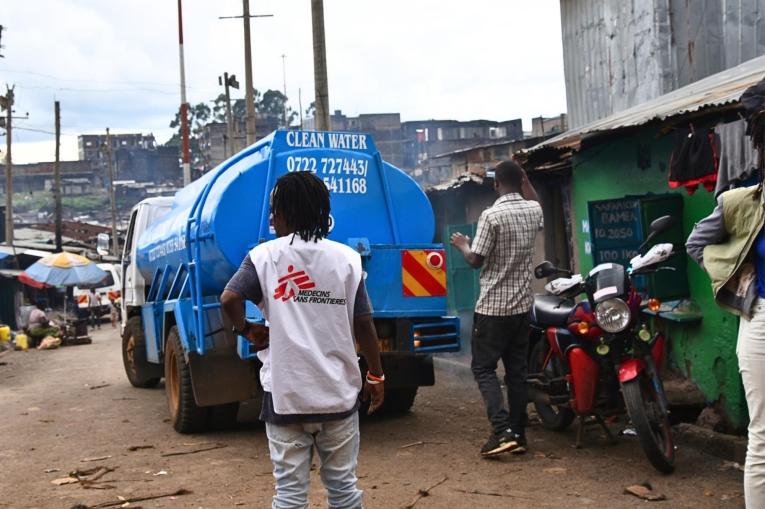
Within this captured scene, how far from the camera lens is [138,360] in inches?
470

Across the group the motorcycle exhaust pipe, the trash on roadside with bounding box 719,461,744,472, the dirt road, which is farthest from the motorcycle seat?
the trash on roadside with bounding box 719,461,744,472

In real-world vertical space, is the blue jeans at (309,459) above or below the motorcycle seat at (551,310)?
below

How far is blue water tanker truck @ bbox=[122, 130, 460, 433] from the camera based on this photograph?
732 centimetres

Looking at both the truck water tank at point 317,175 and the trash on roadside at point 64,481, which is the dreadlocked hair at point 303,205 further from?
the trash on roadside at point 64,481

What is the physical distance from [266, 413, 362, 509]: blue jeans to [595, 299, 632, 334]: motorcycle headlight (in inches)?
108

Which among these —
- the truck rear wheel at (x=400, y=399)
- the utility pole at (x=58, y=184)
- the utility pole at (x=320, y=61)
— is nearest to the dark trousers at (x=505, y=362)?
the truck rear wheel at (x=400, y=399)

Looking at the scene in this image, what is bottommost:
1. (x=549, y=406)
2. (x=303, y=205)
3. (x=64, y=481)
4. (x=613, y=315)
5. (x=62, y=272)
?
(x=64, y=481)

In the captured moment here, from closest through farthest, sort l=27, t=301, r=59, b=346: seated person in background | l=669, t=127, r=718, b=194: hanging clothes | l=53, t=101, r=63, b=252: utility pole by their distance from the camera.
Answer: l=669, t=127, r=718, b=194: hanging clothes, l=27, t=301, r=59, b=346: seated person in background, l=53, t=101, r=63, b=252: utility pole

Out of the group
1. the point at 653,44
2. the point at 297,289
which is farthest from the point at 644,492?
the point at 653,44

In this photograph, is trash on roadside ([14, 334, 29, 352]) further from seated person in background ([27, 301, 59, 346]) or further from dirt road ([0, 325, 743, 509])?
dirt road ([0, 325, 743, 509])

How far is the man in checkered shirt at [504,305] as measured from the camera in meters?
6.45

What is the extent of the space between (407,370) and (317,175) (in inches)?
70.5

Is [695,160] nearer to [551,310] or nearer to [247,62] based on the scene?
[551,310]

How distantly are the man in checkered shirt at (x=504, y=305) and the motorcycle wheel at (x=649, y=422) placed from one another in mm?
930
